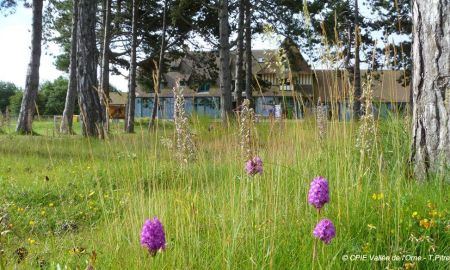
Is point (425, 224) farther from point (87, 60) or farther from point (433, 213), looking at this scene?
point (87, 60)

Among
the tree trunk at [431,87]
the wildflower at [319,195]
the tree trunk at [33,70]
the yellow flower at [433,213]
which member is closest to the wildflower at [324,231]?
the wildflower at [319,195]

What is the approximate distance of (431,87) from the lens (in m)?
3.46

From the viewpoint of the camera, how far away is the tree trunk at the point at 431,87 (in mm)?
3377

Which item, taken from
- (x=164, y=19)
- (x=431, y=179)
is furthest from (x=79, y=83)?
(x=164, y=19)

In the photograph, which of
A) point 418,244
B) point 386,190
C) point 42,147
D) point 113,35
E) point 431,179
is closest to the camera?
point 418,244

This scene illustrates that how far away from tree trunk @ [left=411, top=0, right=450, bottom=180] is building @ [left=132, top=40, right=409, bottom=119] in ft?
0.60

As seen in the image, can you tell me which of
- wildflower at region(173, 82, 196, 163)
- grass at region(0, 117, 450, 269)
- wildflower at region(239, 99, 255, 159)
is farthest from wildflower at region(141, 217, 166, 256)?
wildflower at region(239, 99, 255, 159)

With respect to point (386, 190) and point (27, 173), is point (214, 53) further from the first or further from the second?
point (386, 190)

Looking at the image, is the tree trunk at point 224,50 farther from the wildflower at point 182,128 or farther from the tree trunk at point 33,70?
the wildflower at point 182,128

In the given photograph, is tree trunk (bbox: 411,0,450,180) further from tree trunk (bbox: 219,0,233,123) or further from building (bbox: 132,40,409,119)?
tree trunk (bbox: 219,0,233,123)

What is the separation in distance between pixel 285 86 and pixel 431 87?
55.0 inches

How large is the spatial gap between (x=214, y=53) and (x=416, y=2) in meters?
21.1

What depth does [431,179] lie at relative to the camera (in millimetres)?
3283

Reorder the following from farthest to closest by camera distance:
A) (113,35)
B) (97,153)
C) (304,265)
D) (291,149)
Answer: (113,35) < (97,153) < (291,149) < (304,265)
